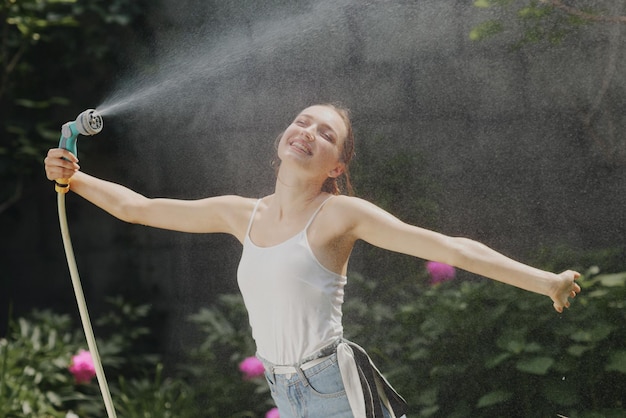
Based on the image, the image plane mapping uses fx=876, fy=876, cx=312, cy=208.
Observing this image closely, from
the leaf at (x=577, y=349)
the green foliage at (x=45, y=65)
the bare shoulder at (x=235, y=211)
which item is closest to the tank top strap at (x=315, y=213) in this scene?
the bare shoulder at (x=235, y=211)

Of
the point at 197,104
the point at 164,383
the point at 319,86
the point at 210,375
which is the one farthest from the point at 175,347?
the point at 319,86

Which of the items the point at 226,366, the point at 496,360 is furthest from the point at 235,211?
the point at 226,366

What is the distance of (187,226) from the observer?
2.39 m

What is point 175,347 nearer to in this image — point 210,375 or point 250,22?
point 210,375

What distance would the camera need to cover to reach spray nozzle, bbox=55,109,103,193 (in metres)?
2.16

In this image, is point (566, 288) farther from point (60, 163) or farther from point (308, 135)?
point (60, 163)

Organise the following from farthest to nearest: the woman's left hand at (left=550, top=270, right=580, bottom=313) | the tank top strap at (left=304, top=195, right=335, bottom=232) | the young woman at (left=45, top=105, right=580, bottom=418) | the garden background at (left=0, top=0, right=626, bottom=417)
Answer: the garden background at (left=0, top=0, right=626, bottom=417) < the tank top strap at (left=304, top=195, right=335, bottom=232) < the young woman at (left=45, top=105, right=580, bottom=418) < the woman's left hand at (left=550, top=270, right=580, bottom=313)

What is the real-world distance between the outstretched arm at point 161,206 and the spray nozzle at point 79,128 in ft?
0.07

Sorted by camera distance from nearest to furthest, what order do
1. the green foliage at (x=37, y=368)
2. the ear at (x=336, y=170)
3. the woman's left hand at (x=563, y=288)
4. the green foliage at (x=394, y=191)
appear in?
the woman's left hand at (x=563, y=288)
the ear at (x=336, y=170)
the green foliage at (x=394, y=191)
the green foliage at (x=37, y=368)

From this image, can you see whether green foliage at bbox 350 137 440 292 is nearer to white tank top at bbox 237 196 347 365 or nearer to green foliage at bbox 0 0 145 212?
white tank top at bbox 237 196 347 365

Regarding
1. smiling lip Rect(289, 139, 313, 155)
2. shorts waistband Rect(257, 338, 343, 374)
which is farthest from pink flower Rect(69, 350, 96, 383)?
smiling lip Rect(289, 139, 313, 155)

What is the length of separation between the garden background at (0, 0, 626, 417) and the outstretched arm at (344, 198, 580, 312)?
929 millimetres

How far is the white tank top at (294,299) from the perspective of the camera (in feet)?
6.72

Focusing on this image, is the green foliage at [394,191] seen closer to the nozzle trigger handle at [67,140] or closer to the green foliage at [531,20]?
the green foliage at [531,20]
